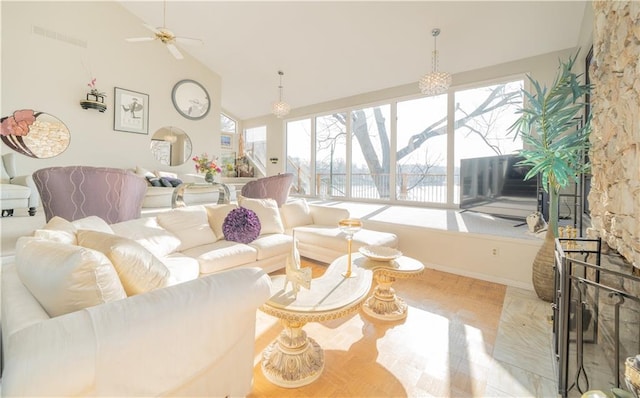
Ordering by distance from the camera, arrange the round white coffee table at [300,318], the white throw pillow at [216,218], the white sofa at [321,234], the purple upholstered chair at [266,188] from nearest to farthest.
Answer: the round white coffee table at [300,318]
the white throw pillow at [216,218]
the white sofa at [321,234]
the purple upholstered chair at [266,188]

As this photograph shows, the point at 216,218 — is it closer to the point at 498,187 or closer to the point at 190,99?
the point at 498,187

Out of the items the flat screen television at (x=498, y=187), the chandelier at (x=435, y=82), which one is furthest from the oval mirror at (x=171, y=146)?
the flat screen television at (x=498, y=187)

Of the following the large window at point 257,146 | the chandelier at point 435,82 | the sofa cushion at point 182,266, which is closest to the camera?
the sofa cushion at point 182,266

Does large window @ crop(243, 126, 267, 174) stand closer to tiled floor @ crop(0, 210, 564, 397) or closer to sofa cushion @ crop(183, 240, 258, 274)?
sofa cushion @ crop(183, 240, 258, 274)

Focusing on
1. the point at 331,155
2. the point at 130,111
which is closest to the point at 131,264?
the point at 130,111

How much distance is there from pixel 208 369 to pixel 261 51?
5.62 meters

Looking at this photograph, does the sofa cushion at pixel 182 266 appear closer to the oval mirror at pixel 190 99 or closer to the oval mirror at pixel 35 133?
the oval mirror at pixel 35 133

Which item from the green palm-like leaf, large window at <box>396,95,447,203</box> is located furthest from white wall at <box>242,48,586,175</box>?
the green palm-like leaf

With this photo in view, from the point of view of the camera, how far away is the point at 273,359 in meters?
1.59

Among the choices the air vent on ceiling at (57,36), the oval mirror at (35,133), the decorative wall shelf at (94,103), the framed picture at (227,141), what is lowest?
the oval mirror at (35,133)

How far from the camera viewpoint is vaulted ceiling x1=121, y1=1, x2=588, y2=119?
3.57m

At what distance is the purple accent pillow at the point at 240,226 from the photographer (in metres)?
2.52

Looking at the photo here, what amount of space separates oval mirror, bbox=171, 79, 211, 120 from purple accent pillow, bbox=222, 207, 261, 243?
4533 mm

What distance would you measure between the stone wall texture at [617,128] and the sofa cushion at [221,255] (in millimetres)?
2469
